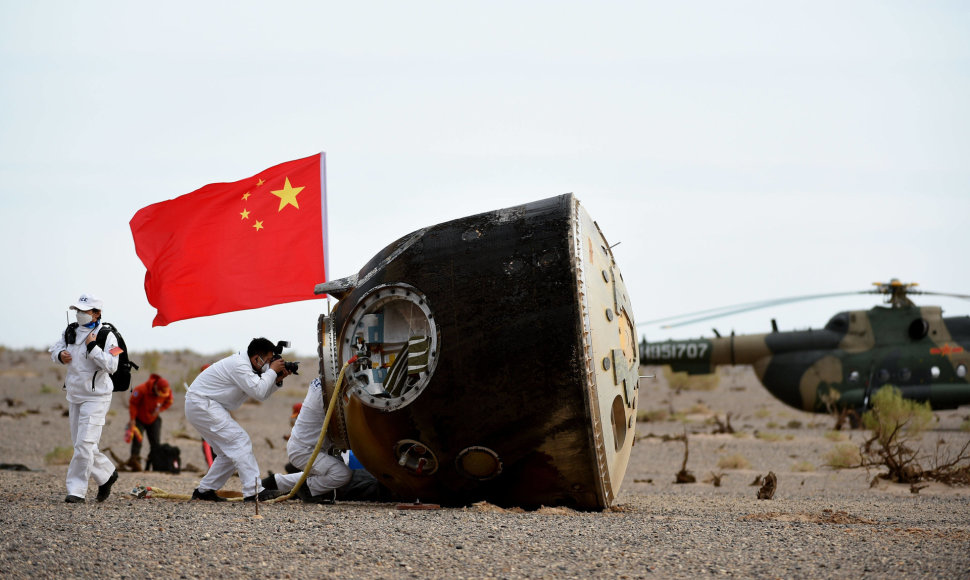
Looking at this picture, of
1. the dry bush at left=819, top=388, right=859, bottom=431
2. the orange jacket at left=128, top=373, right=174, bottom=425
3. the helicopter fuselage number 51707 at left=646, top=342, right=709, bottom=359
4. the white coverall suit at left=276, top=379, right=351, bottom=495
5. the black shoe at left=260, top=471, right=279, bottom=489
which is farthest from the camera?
the helicopter fuselage number 51707 at left=646, top=342, right=709, bottom=359

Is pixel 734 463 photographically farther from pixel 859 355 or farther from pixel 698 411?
pixel 698 411

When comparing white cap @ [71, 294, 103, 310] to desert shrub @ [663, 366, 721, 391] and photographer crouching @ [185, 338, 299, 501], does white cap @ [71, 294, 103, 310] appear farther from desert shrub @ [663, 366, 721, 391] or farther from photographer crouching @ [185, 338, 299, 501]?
desert shrub @ [663, 366, 721, 391]

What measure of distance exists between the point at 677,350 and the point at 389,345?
17.6 m

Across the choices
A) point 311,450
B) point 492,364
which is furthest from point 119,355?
point 492,364

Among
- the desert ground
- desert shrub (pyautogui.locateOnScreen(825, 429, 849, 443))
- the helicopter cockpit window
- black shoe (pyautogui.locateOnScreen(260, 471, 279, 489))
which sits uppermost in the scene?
the helicopter cockpit window

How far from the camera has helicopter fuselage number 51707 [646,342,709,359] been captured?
24453mm

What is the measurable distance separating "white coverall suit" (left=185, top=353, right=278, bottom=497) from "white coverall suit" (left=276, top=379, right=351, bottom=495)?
1.25ft

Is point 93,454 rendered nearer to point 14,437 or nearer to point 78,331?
point 78,331

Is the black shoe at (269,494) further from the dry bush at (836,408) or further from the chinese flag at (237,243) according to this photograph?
the dry bush at (836,408)

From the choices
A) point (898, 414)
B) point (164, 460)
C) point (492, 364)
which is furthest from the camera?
point (898, 414)

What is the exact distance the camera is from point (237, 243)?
933cm

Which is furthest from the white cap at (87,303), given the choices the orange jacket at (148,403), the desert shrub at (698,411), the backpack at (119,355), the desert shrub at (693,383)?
the desert shrub at (693,383)

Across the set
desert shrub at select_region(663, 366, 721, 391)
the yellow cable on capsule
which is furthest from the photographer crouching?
desert shrub at select_region(663, 366, 721, 391)

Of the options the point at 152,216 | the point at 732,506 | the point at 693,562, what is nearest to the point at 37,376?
the point at 152,216
